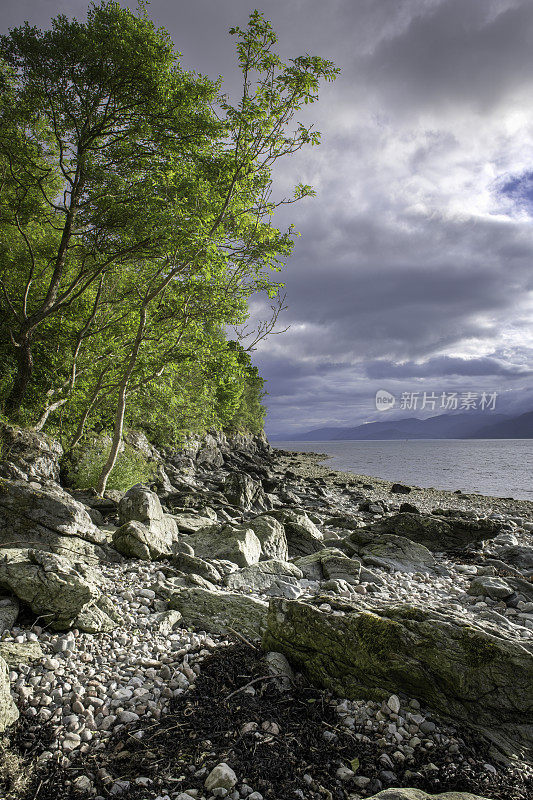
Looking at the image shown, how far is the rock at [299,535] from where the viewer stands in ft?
44.7

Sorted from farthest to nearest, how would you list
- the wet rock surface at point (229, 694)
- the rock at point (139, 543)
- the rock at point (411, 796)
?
1. the rock at point (139, 543)
2. the wet rock surface at point (229, 694)
3. the rock at point (411, 796)

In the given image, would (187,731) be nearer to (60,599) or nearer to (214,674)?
(214,674)

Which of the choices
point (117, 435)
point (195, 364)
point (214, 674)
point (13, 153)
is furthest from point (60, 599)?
point (13, 153)

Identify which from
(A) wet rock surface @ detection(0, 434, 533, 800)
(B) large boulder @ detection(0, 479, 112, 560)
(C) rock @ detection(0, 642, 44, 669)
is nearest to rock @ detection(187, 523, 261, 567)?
(A) wet rock surface @ detection(0, 434, 533, 800)

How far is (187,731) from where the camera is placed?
4266 mm

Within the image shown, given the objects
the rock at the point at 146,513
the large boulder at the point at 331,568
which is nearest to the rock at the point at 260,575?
the large boulder at the point at 331,568

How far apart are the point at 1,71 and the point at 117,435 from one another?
46.6 ft

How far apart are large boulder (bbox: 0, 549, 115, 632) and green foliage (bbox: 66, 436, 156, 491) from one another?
9.48 metres

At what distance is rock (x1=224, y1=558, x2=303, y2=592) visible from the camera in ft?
29.3

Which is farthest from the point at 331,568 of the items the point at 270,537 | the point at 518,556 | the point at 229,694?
the point at 518,556

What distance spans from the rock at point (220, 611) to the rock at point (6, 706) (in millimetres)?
2911

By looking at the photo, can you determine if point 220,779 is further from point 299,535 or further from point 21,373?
point 21,373

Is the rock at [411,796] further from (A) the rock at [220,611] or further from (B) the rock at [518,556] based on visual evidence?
(B) the rock at [518,556]

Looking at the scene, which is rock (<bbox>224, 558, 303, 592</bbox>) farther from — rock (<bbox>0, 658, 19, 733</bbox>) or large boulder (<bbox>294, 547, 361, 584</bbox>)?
rock (<bbox>0, 658, 19, 733</bbox>)
